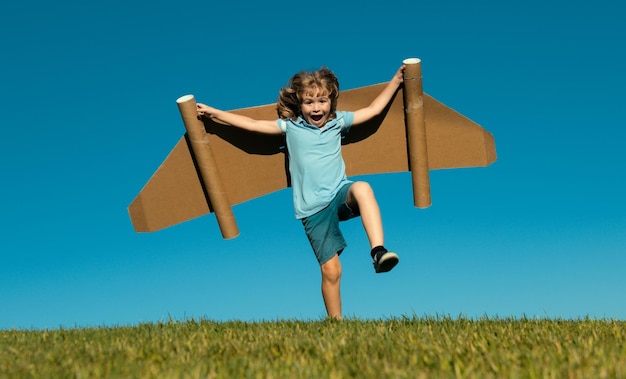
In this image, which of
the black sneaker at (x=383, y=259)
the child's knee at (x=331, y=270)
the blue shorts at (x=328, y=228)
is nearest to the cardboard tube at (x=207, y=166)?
the blue shorts at (x=328, y=228)

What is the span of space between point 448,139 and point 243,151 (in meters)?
2.13

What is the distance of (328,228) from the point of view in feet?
19.5

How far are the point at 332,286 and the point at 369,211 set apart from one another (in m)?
0.85

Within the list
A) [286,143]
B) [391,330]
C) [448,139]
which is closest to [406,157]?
[448,139]

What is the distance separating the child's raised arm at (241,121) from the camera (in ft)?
21.0

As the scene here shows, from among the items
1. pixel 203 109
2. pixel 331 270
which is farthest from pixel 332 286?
pixel 203 109

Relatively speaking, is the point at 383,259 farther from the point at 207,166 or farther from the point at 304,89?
the point at 207,166

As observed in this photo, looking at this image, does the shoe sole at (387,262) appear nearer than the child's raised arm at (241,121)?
Yes

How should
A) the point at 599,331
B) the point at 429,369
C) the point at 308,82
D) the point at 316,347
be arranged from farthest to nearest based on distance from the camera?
the point at 308,82, the point at 599,331, the point at 316,347, the point at 429,369

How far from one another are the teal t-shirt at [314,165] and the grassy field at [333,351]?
1.27 meters

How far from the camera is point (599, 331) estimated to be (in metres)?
4.43

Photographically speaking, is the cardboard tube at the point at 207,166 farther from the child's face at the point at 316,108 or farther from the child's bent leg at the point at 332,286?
the child's bent leg at the point at 332,286

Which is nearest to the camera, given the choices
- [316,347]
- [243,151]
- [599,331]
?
[316,347]

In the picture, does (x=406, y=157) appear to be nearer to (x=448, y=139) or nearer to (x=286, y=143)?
(x=448, y=139)
